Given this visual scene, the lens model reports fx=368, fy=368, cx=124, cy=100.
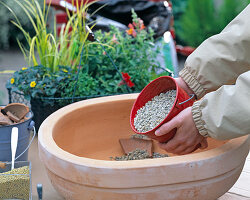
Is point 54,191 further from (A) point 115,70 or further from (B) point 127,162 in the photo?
(A) point 115,70

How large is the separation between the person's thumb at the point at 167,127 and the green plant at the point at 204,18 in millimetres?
3672

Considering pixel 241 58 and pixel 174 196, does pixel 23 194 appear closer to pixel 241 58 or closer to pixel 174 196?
pixel 174 196

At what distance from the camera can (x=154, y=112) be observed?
4.20 feet

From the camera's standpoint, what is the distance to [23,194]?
1.23 m

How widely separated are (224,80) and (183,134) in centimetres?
27

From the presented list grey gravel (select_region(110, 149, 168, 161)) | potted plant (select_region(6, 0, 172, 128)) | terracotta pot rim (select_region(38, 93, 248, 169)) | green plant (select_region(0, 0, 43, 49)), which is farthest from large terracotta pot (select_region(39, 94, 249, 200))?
green plant (select_region(0, 0, 43, 49))

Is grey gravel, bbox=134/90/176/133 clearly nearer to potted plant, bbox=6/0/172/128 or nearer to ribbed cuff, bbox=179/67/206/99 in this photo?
ribbed cuff, bbox=179/67/206/99

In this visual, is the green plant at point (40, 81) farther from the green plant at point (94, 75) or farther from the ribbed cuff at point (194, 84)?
the ribbed cuff at point (194, 84)

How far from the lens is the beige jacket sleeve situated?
102 centimetres

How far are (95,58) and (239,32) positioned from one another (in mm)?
966

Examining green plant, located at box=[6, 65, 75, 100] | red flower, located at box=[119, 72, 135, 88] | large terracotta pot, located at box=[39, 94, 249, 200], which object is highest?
large terracotta pot, located at box=[39, 94, 249, 200]

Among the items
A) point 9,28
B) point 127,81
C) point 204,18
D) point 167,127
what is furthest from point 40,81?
point 204,18

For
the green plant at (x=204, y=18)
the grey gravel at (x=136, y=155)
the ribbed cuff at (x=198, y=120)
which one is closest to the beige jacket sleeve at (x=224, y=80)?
the ribbed cuff at (x=198, y=120)

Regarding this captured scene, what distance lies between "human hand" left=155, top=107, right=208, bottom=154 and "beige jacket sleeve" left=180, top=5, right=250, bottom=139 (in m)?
0.03
